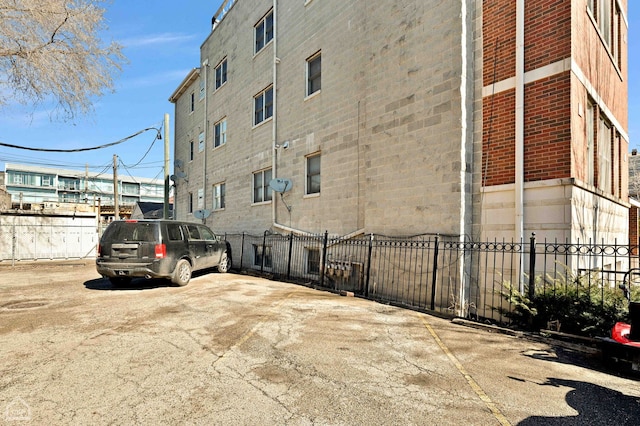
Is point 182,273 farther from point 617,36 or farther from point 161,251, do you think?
point 617,36

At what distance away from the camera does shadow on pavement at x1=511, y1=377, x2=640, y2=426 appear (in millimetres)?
2986

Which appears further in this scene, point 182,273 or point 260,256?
point 260,256

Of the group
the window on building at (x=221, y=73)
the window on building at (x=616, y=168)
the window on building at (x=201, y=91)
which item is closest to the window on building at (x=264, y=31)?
the window on building at (x=221, y=73)

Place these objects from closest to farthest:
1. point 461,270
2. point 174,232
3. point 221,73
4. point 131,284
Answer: point 461,270 → point 174,232 → point 131,284 → point 221,73

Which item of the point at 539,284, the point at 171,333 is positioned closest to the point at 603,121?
the point at 539,284

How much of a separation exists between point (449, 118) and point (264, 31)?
1106cm

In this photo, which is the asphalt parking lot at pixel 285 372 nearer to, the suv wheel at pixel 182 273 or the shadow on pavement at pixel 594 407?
the shadow on pavement at pixel 594 407

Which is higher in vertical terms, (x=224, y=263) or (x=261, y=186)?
(x=261, y=186)

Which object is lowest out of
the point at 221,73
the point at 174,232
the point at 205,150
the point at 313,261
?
the point at 313,261

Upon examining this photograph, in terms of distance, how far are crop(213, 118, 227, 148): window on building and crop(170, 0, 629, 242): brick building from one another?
4860 millimetres

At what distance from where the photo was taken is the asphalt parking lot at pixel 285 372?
120 inches

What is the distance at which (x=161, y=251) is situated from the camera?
8898 millimetres

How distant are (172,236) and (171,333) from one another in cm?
463

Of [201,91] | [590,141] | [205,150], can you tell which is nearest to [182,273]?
[590,141]
